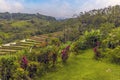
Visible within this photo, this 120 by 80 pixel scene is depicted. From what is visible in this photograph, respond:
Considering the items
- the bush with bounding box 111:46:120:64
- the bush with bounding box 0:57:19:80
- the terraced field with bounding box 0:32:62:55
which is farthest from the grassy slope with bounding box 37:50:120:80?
the terraced field with bounding box 0:32:62:55

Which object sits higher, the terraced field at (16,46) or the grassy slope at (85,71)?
the terraced field at (16,46)

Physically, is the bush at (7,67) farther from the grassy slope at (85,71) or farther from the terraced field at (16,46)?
the terraced field at (16,46)

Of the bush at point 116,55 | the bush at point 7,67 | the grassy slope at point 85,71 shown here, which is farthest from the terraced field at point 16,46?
the bush at point 116,55

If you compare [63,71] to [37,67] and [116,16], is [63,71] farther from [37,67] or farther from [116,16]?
[116,16]

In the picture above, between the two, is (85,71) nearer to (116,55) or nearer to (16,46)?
(116,55)

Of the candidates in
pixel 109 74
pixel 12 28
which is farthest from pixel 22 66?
pixel 12 28

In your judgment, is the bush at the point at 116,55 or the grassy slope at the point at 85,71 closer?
the grassy slope at the point at 85,71

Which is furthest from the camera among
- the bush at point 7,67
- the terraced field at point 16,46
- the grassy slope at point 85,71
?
the terraced field at point 16,46

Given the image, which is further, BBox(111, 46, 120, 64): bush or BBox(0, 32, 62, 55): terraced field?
BBox(0, 32, 62, 55): terraced field

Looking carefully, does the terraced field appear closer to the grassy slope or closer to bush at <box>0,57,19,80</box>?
the grassy slope
